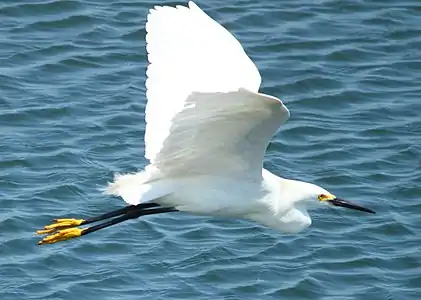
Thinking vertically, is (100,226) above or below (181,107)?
below

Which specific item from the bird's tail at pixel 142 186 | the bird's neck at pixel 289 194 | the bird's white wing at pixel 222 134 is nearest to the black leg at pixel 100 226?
the bird's tail at pixel 142 186

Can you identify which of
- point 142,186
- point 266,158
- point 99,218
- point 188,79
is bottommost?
point 266,158

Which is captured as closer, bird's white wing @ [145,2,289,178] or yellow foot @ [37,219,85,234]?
bird's white wing @ [145,2,289,178]

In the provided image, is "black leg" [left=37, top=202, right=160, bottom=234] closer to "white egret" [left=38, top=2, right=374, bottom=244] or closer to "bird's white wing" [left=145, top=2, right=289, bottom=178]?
"white egret" [left=38, top=2, right=374, bottom=244]

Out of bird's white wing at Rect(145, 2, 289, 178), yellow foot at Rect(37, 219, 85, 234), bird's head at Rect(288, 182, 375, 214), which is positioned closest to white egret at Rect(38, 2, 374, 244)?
bird's white wing at Rect(145, 2, 289, 178)

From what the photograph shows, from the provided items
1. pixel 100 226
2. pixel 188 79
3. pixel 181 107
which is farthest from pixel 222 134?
pixel 100 226

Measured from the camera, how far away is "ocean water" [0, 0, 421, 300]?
1139 centimetres

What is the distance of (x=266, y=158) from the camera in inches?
503

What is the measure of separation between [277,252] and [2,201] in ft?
7.42

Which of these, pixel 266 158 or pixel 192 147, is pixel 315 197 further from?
pixel 266 158

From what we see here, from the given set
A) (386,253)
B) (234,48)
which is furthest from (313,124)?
(234,48)

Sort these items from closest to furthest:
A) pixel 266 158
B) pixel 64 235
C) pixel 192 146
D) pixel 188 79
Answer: pixel 192 146
pixel 188 79
pixel 64 235
pixel 266 158

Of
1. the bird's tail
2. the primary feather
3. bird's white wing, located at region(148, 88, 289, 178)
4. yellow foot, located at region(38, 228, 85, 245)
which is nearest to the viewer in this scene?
bird's white wing, located at region(148, 88, 289, 178)

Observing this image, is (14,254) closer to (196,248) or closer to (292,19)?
(196,248)
